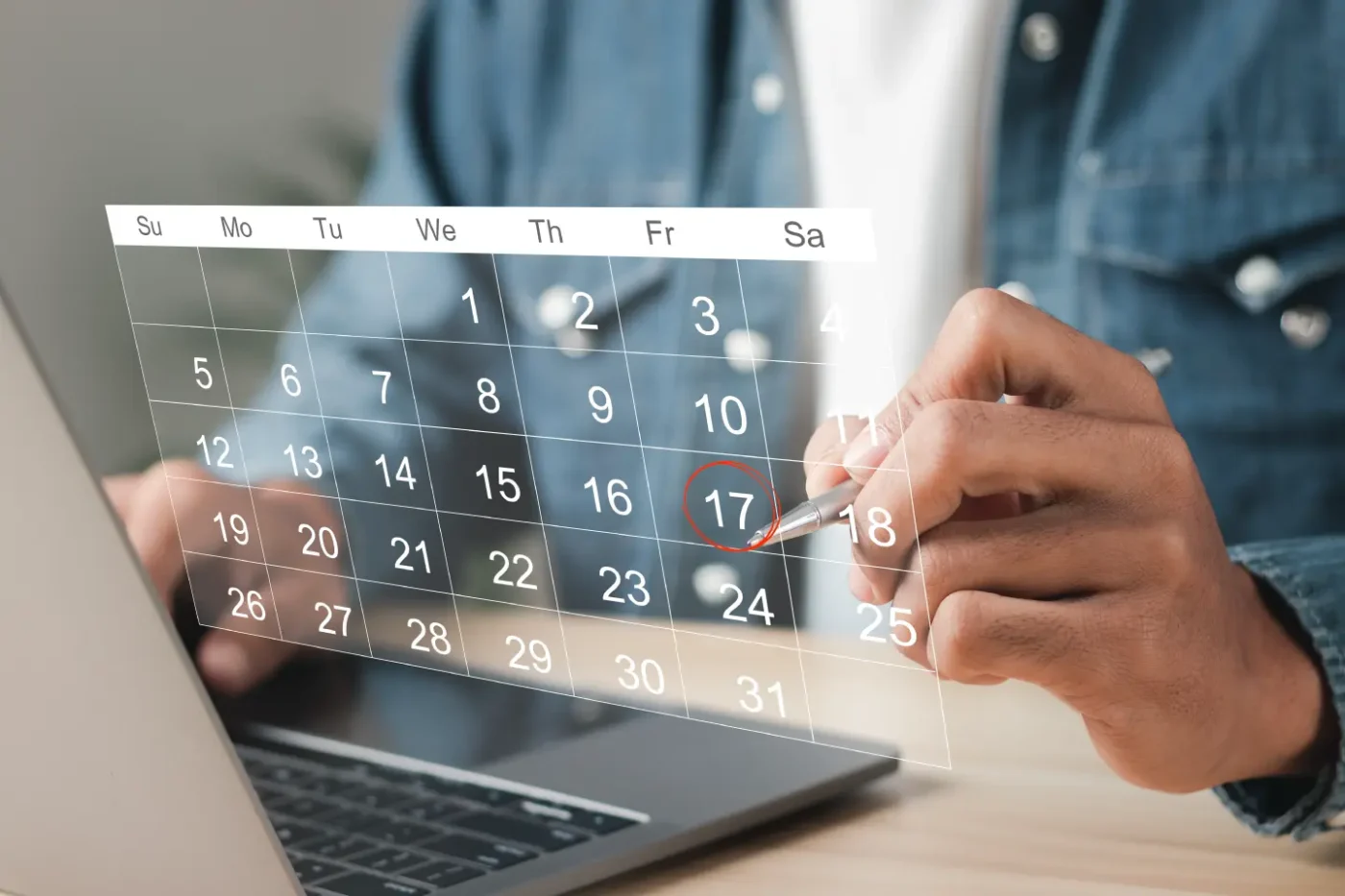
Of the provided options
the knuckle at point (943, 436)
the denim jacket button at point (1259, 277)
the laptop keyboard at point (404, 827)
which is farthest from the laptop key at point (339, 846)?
the denim jacket button at point (1259, 277)

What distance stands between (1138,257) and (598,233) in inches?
18.7

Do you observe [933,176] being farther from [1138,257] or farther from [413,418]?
[413,418]

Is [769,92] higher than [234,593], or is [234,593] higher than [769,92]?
[769,92]

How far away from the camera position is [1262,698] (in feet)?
1.29

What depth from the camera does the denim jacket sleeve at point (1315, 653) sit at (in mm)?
375

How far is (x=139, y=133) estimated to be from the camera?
0.81 m

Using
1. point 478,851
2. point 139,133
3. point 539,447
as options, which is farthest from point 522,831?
point 139,133

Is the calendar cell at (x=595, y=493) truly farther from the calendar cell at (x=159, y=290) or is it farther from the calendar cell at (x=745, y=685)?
the calendar cell at (x=159, y=290)

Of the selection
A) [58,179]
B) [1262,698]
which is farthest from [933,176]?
[58,179]

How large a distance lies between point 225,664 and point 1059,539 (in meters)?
0.36

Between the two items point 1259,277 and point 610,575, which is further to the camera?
point 1259,277

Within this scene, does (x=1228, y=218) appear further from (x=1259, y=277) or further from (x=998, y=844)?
(x=998, y=844)

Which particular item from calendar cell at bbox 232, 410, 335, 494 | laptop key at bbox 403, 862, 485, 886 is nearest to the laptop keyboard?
laptop key at bbox 403, 862, 485, 886

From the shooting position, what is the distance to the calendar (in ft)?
1.05
